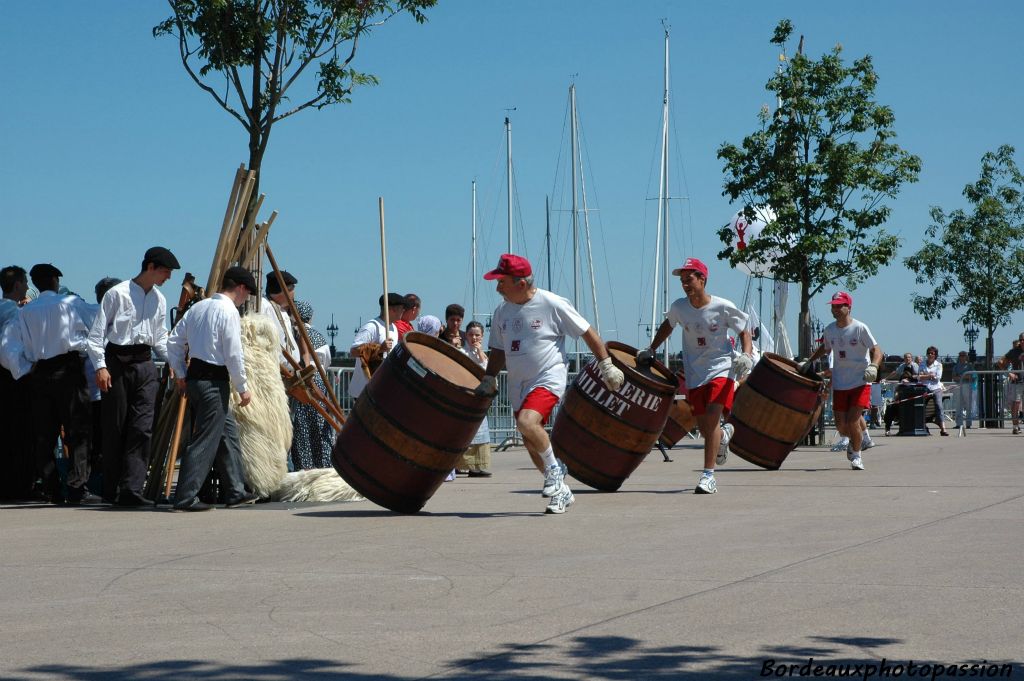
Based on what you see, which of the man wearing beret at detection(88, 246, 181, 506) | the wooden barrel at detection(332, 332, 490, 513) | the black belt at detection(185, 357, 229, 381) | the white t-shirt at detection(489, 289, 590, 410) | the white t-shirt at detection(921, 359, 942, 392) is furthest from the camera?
the white t-shirt at detection(921, 359, 942, 392)

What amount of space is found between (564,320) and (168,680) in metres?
6.17

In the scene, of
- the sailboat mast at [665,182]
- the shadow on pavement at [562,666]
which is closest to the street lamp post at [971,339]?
the sailboat mast at [665,182]

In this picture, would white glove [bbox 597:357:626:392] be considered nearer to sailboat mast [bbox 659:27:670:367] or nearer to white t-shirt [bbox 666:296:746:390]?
white t-shirt [bbox 666:296:746:390]

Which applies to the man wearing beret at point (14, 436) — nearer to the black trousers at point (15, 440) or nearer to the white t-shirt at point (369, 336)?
the black trousers at point (15, 440)

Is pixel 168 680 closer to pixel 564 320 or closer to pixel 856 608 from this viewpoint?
pixel 856 608

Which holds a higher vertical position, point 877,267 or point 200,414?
point 877,267

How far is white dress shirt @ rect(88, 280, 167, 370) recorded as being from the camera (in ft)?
35.3

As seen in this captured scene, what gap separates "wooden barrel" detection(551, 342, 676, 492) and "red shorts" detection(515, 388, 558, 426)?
0.84 meters

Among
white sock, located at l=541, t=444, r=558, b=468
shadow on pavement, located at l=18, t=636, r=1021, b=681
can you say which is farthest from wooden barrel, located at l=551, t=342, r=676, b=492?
shadow on pavement, located at l=18, t=636, r=1021, b=681

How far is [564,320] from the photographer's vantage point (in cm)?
1041

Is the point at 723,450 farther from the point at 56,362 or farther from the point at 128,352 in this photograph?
the point at 56,362

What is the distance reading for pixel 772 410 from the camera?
14523 mm

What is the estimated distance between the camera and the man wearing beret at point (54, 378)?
1135 cm

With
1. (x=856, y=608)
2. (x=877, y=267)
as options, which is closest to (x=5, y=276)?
(x=856, y=608)
